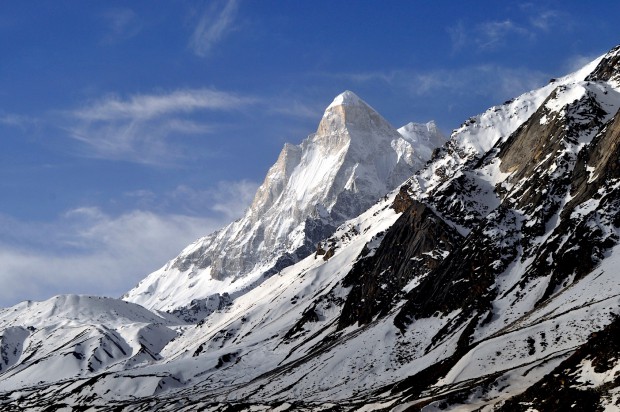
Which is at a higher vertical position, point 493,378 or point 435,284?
point 435,284

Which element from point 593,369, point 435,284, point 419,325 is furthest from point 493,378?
point 435,284

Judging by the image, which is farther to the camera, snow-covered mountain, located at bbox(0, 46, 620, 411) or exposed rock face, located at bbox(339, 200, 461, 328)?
exposed rock face, located at bbox(339, 200, 461, 328)

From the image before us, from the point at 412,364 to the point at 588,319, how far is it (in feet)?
146

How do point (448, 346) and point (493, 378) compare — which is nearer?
point (493, 378)

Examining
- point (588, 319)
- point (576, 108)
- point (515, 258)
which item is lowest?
point (588, 319)

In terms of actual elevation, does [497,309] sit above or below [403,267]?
below

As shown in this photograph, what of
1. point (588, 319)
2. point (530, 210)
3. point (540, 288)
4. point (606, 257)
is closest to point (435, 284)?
point (530, 210)

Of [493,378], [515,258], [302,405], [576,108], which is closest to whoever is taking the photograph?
[493,378]

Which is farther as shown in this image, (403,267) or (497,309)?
(403,267)

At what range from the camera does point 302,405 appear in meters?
106

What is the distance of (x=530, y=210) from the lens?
509 ft

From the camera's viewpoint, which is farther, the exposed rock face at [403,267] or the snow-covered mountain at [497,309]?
the exposed rock face at [403,267]

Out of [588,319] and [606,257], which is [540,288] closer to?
[606,257]

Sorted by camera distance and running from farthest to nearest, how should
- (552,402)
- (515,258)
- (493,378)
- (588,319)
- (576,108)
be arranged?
1. (576,108)
2. (515,258)
3. (588,319)
4. (493,378)
5. (552,402)
